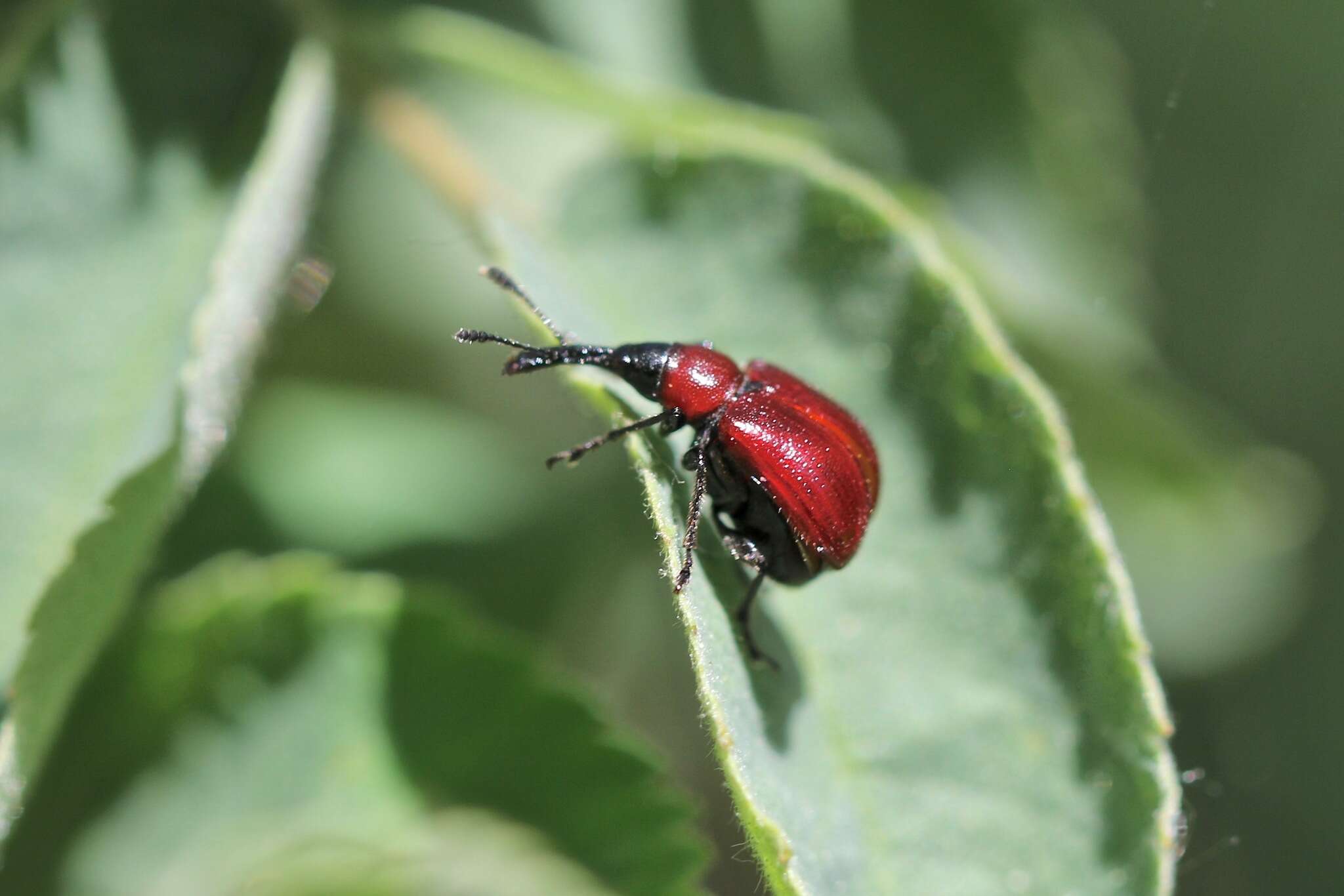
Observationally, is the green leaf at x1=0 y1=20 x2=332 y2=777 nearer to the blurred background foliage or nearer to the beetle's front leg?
the blurred background foliage

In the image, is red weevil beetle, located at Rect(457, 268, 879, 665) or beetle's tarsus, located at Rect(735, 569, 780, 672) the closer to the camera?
beetle's tarsus, located at Rect(735, 569, 780, 672)

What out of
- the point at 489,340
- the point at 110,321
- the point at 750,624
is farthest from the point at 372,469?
the point at 750,624

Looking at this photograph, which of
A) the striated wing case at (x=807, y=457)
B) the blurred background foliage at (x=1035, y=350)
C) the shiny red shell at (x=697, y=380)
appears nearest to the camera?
the striated wing case at (x=807, y=457)

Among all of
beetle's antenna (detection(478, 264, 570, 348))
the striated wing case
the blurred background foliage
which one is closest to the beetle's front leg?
the striated wing case

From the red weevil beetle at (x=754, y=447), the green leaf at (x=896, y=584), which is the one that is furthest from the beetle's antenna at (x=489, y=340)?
the green leaf at (x=896, y=584)

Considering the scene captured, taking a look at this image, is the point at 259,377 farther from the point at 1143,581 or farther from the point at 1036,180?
the point at 1143,581

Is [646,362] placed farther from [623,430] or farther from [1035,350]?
[1035,350]

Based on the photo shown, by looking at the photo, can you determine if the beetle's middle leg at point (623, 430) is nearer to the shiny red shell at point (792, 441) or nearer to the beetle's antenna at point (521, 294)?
the shiny red shell at point (792, 441)
